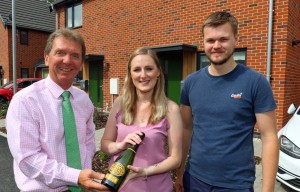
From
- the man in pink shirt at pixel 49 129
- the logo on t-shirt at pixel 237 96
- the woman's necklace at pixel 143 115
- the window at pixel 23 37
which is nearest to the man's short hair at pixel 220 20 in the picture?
the logo on t-shirt at pixel 237 96

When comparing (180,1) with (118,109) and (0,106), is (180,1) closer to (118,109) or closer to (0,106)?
(118,109)

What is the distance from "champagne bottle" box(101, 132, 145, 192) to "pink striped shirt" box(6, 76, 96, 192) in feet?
0.69

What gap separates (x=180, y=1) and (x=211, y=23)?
7.39 metres

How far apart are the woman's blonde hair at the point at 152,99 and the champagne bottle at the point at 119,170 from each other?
24 cm

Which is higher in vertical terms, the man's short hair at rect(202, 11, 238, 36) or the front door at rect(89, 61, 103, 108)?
the man's short hair at rect(202, 11, 238, 36)

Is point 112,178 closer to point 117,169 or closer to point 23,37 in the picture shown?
point 117,169

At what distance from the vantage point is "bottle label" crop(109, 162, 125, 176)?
183cm

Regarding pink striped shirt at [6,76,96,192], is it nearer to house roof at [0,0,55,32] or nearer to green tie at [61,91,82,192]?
green tie at [61,91,82,192]

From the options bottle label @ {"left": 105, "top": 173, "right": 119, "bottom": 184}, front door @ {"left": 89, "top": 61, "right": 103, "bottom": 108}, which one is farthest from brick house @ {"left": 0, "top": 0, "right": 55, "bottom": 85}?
bottle label @ {"left": 105, "top": 173, "right": 119, "bottom": 184}

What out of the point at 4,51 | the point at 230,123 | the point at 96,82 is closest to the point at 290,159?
the point at 230,123

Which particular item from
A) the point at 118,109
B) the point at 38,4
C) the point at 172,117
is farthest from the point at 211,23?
the point at 38,4

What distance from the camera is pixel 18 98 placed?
174cm

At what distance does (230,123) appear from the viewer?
6.85ft

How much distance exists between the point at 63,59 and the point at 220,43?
1.15 metres
